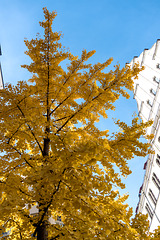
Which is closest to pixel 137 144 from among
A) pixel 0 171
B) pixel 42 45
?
pixel 0 171

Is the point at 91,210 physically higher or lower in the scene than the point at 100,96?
lower

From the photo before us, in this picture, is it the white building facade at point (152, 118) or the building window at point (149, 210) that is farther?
the building window at point (149, 210)

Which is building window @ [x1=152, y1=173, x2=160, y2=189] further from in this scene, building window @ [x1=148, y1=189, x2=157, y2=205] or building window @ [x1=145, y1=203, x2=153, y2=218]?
building window @ [x1=145, y1=203, x2=153, y2=218]

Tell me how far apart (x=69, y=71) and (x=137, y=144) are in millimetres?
3607

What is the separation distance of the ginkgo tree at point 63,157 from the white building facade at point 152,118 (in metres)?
12.5

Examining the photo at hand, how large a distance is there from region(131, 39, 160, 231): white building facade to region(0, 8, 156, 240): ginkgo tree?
12461 millimetres

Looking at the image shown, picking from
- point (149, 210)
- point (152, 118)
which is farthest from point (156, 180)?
point (152, 118)

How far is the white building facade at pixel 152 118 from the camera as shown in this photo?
1559 cm

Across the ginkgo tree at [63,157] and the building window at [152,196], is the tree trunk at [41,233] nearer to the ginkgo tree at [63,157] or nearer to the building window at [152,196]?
the ginkgo tree at [63,157]

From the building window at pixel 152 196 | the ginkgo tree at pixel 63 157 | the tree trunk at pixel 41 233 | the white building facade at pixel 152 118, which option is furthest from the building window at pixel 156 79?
the tree trunk at pixel 41 233

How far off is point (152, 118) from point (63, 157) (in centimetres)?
1644

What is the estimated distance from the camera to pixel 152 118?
1675cm

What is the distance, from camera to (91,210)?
2.83 meters

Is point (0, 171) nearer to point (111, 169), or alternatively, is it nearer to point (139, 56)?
point (111, 169)
